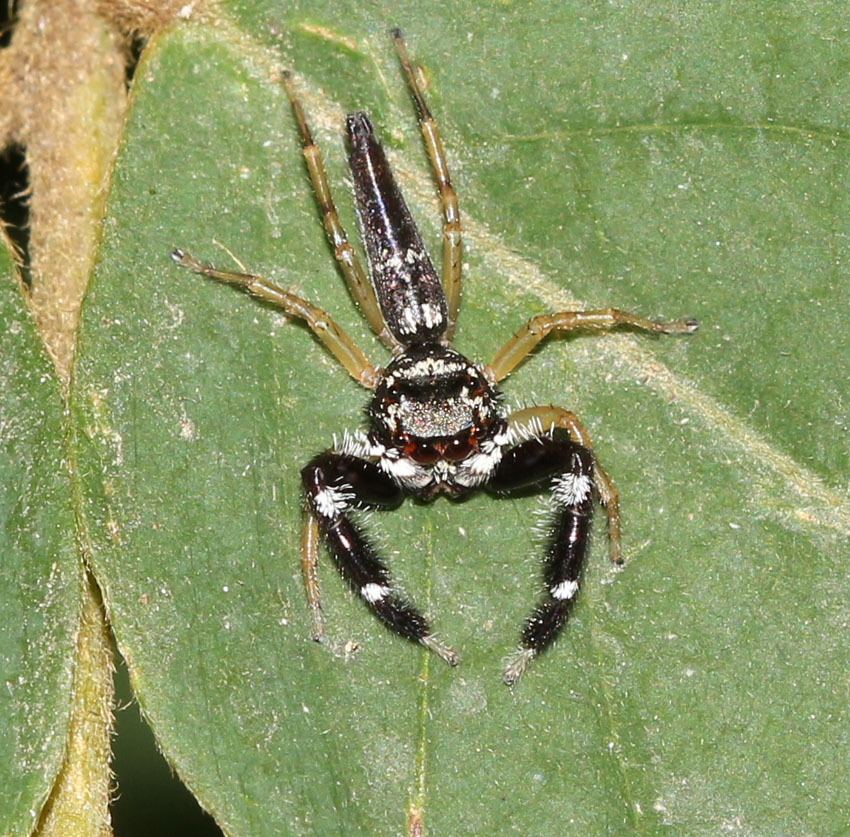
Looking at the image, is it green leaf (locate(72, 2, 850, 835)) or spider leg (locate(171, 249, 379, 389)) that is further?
spider leg (locate(171, 249, 379, 389))

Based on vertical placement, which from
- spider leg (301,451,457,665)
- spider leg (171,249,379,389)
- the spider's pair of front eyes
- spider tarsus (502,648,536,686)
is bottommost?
spider tarsus (502,648,536,686)

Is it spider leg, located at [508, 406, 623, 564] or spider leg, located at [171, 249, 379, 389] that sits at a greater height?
spider leg, located at [171, 249, 379, 389]

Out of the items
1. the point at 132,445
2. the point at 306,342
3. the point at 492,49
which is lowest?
the point at 132,445

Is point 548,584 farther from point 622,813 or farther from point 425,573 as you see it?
point 622,813

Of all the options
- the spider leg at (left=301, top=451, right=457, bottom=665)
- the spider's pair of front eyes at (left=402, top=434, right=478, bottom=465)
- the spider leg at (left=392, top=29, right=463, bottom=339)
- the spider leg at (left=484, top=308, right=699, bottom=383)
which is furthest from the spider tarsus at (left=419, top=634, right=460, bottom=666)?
the spider leg at (left=392, top=29, right=463, bottom=339)

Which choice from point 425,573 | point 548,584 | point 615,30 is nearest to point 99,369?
point 425,573

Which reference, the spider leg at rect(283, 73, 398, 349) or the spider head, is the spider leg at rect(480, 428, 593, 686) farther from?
the spider leg at rect(283, 73, 398, 349)

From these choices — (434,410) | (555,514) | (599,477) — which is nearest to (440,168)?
(434,410)

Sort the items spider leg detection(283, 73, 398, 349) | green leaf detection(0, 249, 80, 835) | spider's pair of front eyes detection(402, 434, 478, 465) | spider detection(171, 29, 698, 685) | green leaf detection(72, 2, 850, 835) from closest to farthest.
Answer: green leaf detection(0, 249, 80, 835) → green leaf detection(72, 2, 850, 835) → spider detection(171, 29, 698, 685) → spider leg detection(283, 73, 398, 349) → spider's pair of front eyes detection(402, 434, 478, 465)

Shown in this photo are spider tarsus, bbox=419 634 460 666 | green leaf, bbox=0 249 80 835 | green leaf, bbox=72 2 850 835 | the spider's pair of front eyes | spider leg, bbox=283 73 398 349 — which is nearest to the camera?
green leaf, bbox=0 249 80 835

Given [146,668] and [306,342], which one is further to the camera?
[306,342]
